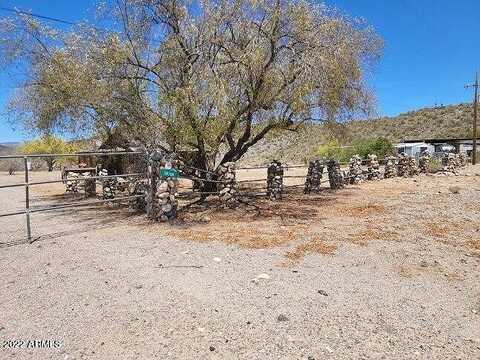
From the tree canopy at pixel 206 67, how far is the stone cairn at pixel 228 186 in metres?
0.71

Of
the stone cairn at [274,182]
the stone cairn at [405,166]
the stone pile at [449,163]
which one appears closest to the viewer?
the stone cairn at [274,182]

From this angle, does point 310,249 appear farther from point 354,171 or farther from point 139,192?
point 354,171

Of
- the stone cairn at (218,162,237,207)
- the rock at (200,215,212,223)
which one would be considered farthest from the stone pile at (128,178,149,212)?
the stone cairn at (218,162,237,207)

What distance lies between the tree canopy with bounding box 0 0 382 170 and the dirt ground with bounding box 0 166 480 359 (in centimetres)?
271

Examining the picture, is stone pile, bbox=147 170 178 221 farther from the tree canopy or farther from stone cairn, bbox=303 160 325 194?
stone cairn, bbox=303 160 325 194

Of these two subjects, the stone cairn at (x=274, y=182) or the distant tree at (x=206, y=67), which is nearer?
the distant tree at (x=206, y=67)

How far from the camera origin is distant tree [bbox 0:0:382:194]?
9609 mm

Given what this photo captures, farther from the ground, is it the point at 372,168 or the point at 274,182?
the point at 372,168

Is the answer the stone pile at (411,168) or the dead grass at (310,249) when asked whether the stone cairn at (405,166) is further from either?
the dead grass at (310,249)

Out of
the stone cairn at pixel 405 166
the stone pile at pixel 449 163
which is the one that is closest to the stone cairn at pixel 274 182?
the stone cairn at pixel 405 166

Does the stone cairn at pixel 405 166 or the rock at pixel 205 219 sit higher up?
the stone cairn at pixel 405 166

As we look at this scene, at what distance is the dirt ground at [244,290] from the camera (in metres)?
3.60

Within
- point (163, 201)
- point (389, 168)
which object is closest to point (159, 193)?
point (163, 201)

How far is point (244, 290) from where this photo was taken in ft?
16.0
